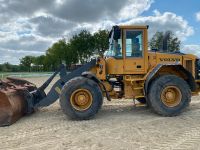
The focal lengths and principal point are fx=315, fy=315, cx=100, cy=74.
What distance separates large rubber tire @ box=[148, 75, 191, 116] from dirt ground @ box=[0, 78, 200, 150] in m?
0.23

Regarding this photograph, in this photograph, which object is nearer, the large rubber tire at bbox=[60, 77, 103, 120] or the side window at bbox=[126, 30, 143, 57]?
the large rubber tire at bbox=[60, 77, 103, 120]

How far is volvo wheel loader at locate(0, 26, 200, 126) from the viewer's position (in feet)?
27.2

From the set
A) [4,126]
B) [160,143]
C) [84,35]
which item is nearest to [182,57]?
[160,143]

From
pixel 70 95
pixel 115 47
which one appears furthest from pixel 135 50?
pixel 70 95

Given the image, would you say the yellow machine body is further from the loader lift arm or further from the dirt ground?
the dirt ground

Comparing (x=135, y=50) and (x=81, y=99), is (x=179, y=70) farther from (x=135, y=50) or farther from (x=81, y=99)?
(x=81, y=99)

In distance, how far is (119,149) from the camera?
568cm

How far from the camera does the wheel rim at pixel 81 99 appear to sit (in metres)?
8.33

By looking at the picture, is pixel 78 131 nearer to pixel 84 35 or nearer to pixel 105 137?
pixel 105 137

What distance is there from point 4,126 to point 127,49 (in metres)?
3.85

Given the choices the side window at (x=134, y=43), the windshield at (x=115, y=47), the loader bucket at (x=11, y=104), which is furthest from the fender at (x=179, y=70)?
the loader bucket at (x=11, y=104)

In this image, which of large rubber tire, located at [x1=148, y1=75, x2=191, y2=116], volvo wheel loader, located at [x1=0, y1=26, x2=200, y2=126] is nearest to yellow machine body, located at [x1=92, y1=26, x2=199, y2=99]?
volvo wheel loader, located at [x1=0, y1=26, x2=200, y2=126]

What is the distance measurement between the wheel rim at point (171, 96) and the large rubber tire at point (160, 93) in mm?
58

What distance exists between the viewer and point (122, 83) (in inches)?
364
